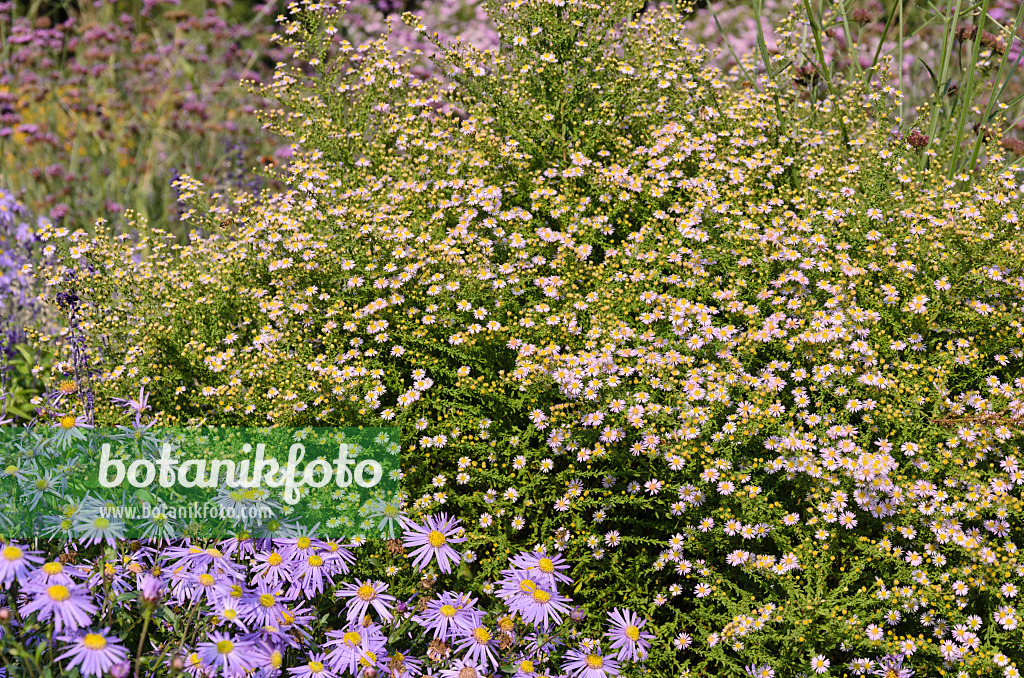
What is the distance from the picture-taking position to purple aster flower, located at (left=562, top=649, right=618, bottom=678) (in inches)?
91.5

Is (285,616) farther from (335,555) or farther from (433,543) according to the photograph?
(433,543)

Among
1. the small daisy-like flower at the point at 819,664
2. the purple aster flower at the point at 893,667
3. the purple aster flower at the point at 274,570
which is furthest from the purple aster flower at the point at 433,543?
the purple aster flower at the point at 893,667

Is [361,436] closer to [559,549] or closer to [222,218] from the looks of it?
[559,549]

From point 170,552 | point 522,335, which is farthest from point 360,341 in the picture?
point 170,552

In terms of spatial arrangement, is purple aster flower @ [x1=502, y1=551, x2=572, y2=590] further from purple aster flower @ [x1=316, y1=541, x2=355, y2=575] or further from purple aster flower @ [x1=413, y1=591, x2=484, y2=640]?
purple aster flower @ [x1=316, y1=541, x2=355, y2=575]

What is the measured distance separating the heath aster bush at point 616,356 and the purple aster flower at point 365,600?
0.04 ft

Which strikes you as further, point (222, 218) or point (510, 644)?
point (222, 218)

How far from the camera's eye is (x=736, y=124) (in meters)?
→ 3.91

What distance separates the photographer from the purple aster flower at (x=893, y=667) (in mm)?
2457

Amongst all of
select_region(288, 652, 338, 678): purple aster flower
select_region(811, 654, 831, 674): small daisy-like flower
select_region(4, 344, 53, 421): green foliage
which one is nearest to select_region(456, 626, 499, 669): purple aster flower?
select_region(288, 652, 338, 678): purple aster flower

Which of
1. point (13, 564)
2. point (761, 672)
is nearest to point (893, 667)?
point (761, 672)

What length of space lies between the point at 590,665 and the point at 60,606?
134 centimetres

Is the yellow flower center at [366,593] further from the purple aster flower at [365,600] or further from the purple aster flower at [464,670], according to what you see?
the purple aster flower at [464,670]

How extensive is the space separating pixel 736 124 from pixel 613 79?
658 millimetres
